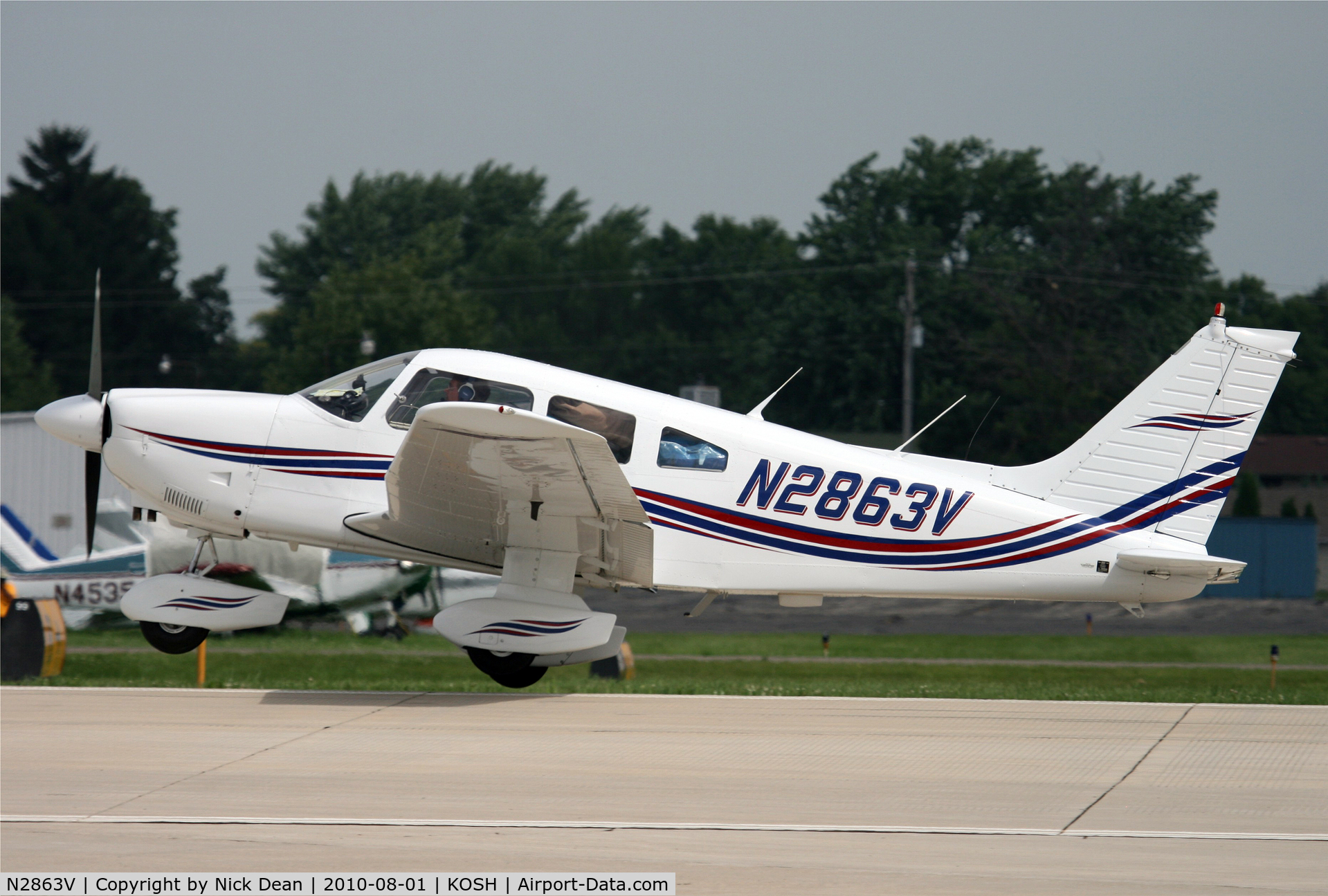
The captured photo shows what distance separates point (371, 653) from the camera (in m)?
19.9

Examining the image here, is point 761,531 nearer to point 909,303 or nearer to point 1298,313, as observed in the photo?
point 909,303

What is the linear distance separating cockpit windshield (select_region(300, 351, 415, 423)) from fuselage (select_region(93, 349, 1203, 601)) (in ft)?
0.15

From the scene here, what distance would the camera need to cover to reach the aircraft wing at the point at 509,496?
8484mm

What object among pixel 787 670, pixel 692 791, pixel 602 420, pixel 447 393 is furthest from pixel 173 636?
pixel 787 670

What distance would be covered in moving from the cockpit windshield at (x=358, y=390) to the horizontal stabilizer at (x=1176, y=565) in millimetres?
5955

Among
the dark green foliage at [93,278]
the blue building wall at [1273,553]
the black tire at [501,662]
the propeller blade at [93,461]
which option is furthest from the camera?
the dark green foliage at [93,278]

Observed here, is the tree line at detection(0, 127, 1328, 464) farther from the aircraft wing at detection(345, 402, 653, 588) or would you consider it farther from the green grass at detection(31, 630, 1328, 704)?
the aircraft wing at detection(345, 402, 653, 588)

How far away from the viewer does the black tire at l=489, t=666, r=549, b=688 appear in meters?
10.8

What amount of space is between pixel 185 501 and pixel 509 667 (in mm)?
2947

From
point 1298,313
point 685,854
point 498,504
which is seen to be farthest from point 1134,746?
point 1298,313

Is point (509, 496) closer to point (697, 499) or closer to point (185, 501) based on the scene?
point (697, 499)
